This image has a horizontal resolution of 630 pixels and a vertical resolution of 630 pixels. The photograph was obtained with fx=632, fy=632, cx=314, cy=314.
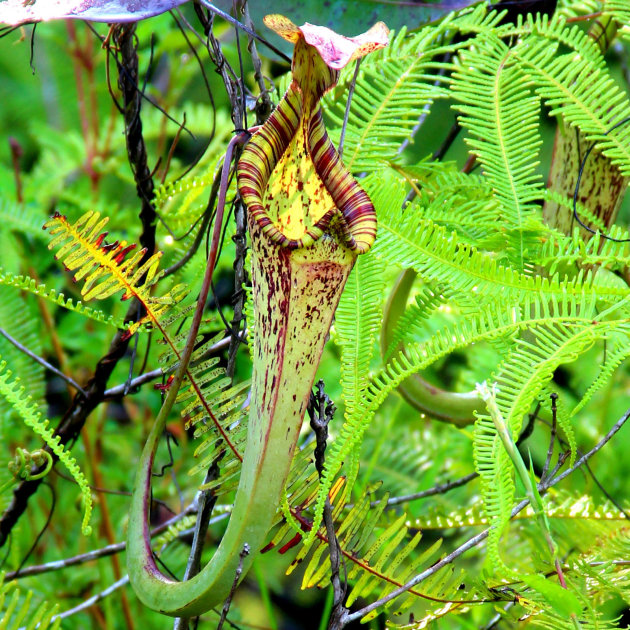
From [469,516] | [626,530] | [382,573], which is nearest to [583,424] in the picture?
[626,530]

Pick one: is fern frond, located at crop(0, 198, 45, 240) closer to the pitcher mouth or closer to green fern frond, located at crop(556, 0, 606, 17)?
the pitcher mouth

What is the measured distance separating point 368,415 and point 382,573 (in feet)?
0.66

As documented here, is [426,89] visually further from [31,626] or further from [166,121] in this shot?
[166,121]

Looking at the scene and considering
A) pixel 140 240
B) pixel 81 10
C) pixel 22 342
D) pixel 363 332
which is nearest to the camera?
pixel 81 10

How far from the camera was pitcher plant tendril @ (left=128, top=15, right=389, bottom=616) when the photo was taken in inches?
20.6

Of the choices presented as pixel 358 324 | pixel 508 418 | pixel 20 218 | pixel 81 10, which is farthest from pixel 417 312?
pixel 20 218

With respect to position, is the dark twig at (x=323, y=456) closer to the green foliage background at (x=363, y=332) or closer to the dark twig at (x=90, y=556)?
the green foliage background at (x=363, y=332)

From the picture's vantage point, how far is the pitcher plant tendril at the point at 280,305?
0.52 metres

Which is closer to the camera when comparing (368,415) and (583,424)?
(368,415)

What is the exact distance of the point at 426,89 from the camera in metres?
0.78

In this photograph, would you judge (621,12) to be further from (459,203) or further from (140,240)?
(140,240)

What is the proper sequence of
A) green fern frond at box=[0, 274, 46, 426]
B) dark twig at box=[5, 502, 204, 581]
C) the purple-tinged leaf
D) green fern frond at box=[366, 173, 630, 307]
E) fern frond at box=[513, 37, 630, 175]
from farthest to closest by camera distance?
green fern frond at box=[0, 274, 46, 426] → dark twig at box=[5, 502, 204, 581] → fern frond at box=[513, 37, 630, 175] → green fern frond at box=[366, 173, 630, 307] → the purple-tinged leaf

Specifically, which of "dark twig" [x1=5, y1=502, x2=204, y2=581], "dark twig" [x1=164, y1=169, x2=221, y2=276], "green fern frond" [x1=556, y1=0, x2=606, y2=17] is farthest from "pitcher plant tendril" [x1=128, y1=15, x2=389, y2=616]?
"green fern frond" [x1=556, y1=0, x2=606, y2=17]

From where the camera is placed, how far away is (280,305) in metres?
0.56
